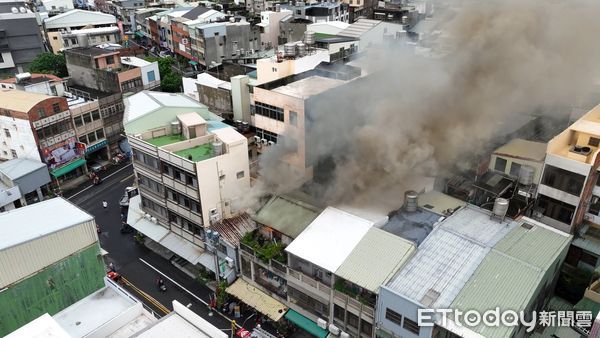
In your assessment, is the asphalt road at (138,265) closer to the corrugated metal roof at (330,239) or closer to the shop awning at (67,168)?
the shop awning at (67,168)

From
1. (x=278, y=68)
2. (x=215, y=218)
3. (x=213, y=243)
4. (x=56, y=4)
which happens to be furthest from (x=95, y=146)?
(x=56, y=4)

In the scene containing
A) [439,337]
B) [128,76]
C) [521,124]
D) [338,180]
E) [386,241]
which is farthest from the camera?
[128,76]

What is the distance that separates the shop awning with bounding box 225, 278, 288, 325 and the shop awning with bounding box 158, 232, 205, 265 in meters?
3.02

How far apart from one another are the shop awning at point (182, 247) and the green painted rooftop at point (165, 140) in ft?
17.5

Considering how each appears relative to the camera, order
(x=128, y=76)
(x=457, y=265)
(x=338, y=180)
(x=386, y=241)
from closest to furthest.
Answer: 1. (x=457, y=265)
2. (x=386, y=241)
3. (x=338, y=180)
4. (x=128, y=76)

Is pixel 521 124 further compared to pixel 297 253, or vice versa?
pixel 521 124

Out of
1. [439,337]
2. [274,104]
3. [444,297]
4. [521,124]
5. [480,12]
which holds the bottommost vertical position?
[439,337]

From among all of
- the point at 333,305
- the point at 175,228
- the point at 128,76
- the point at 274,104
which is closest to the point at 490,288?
the point at 333,305

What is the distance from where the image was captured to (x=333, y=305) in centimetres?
1828

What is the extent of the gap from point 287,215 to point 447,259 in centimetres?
788

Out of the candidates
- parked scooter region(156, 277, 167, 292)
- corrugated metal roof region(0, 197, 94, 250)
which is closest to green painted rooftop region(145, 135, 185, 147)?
corrugated metal roof region(0, 197, 94, 250)

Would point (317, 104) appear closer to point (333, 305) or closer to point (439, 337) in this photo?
point (333, 305)

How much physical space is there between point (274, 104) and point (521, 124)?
15.0 m

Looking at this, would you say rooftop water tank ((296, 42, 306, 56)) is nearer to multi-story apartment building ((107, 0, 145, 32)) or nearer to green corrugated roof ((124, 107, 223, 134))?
green corrugated roof ((124, 107, 223, 134))
